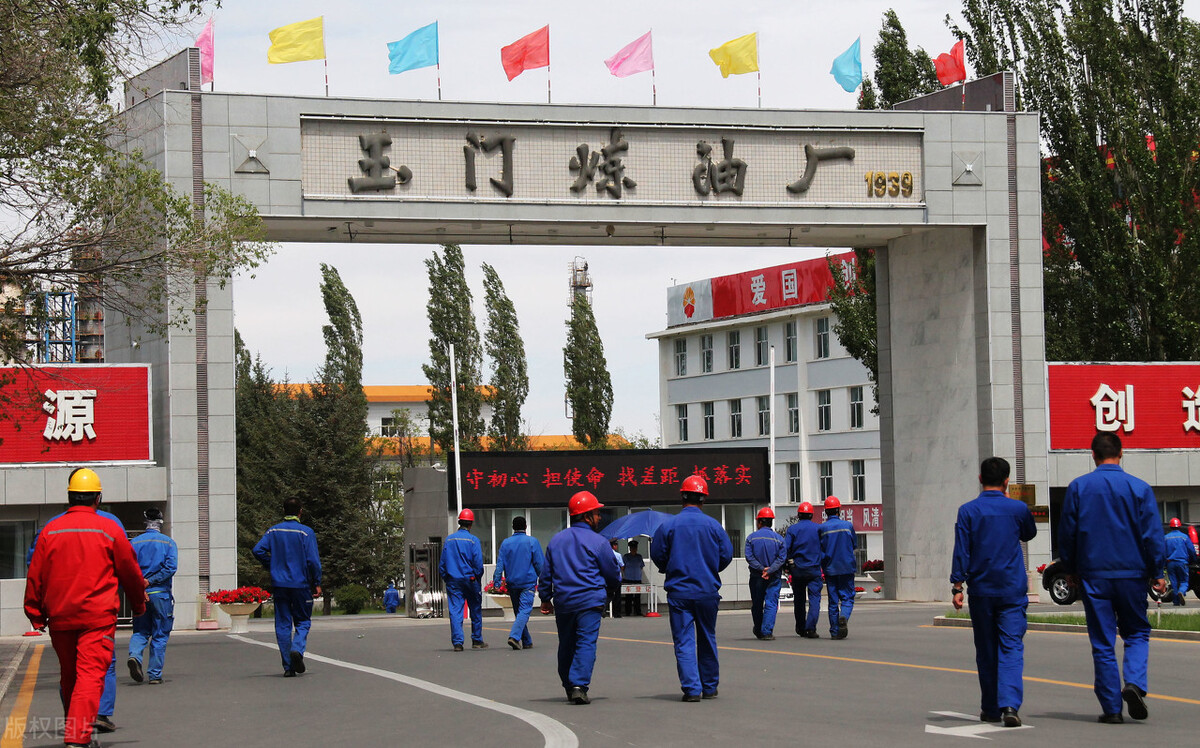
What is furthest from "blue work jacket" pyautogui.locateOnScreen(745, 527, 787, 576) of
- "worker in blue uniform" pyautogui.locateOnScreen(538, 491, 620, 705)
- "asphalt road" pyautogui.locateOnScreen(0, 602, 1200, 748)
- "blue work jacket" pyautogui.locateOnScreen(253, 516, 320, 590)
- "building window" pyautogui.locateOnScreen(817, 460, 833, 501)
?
"building window" pyautogui.locateOnScreen(817, 460, 833, 501)

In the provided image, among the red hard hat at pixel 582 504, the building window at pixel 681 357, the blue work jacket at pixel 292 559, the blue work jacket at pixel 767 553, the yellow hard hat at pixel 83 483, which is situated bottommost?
the blue work jacket at pixel 767 553

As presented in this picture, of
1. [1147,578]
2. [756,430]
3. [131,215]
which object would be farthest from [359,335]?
[1147,578]

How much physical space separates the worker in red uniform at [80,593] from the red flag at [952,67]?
2843 cm

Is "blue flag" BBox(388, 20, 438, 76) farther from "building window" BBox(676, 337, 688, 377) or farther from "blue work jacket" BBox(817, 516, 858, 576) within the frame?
"building window" BBox(676, 337, 688, 377)

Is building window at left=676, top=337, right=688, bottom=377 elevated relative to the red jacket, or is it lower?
elevated

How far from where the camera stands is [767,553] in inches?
816

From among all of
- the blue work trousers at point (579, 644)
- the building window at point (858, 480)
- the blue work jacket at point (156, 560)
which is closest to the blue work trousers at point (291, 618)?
the blue work jacket at point (156, 560)

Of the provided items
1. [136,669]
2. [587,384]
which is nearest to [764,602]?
[136,669]

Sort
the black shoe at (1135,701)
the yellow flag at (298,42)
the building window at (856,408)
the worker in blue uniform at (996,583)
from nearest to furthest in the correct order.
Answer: the black shoe at (1135,701) < the worker in blue uniform at (996,583) < the yellow flag at (298,42) < the building window at (856,408)

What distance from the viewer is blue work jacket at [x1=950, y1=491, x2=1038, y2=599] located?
10.8 metres

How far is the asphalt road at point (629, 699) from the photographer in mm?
10258

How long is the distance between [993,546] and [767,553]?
32.4ft

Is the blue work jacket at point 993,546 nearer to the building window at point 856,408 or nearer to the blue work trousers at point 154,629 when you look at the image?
the blue work trousers at point 154,629

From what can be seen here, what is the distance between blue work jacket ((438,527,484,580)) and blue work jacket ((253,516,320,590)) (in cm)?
430
